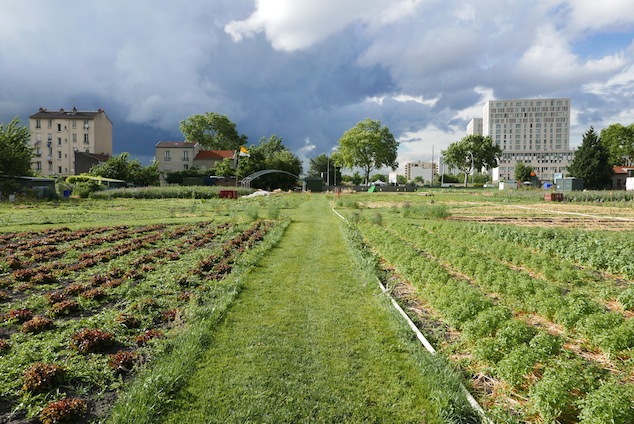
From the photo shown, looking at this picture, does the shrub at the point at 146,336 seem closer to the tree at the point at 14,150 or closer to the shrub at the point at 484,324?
the shrub at the point at 484,324

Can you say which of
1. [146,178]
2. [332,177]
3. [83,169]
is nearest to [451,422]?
[146,178]

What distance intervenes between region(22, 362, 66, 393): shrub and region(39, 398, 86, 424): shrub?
0.47m

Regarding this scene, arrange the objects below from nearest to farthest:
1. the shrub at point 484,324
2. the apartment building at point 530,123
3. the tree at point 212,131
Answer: the shrub at point 484,324
the tree at point 212,131
the apartment building at point 530,123

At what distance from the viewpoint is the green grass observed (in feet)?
11.6

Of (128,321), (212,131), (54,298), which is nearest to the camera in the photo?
(128,321)

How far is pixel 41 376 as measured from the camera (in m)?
3.80

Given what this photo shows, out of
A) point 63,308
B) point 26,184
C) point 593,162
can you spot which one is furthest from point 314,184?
point 63,308

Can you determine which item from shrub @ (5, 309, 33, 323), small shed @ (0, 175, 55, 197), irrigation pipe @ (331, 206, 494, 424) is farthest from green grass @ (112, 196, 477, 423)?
small shed @ (0, 175, 55, 197)

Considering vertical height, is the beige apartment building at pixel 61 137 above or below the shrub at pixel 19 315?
above

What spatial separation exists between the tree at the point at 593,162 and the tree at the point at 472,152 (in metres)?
32.5

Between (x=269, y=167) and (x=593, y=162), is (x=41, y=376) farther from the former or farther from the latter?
(x=593, y=162)

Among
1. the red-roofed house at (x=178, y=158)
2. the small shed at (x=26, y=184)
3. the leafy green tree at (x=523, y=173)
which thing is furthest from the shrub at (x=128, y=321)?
the leafy green tree at (x=523, y=173)

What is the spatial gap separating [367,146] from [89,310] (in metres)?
88.4

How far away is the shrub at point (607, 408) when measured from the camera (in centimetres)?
304
